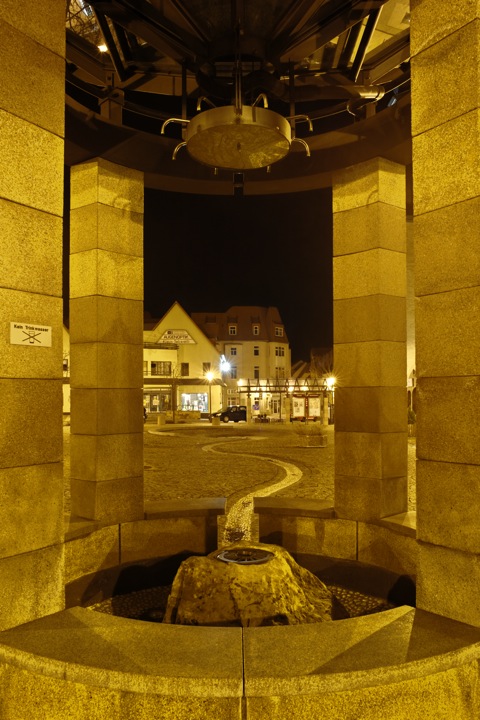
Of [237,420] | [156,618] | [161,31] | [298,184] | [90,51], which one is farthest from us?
[237,420]

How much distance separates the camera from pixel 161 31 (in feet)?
19.2

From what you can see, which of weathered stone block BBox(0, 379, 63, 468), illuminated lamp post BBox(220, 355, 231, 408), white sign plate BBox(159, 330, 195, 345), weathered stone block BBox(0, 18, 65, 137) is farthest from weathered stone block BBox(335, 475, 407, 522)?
illuminated lamp post BBox(220, 355, 231, 408)

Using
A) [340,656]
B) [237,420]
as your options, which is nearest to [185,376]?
[237,420]

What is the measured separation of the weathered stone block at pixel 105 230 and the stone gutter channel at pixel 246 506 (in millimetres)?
4817

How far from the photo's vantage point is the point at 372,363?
25.6 feet

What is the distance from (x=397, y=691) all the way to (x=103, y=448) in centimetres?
540

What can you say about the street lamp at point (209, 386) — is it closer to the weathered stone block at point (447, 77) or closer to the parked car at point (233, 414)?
the parked car at point (233, 414)

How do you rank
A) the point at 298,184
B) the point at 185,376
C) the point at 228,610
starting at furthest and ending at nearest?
1. the point at 185,376
2. the point at 298,184
3. the point at 228,610

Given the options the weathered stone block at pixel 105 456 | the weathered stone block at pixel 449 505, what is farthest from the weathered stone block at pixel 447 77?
the weathered stone block at pixel 105 456

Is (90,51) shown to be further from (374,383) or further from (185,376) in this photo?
(185,376)

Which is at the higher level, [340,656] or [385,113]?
[385,113]

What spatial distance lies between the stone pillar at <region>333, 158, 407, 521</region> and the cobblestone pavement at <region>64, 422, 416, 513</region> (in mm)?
1217

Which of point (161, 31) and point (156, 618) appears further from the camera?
point (156, 618)

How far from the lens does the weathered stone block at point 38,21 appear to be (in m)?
4.14
